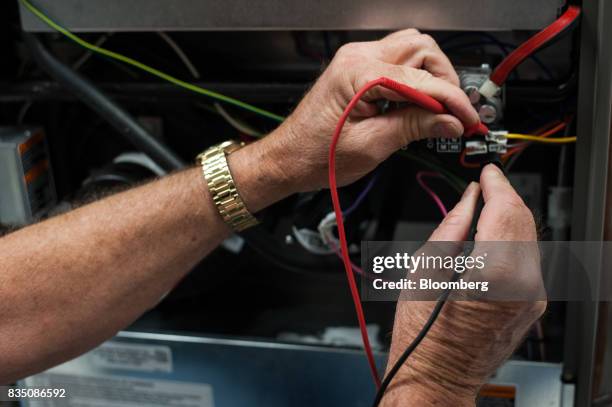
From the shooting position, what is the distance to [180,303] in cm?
107

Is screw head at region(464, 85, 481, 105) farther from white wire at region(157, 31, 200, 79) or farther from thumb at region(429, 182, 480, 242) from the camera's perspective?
white wire at region(157, 31, 200, 79)

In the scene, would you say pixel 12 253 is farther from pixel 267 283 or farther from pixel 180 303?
pixel 267 283

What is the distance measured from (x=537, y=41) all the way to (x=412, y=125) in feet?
0.51

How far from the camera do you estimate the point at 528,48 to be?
Answer: 672mm

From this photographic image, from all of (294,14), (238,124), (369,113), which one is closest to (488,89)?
(369,113)

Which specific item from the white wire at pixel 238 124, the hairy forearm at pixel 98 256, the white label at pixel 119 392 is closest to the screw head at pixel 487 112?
the hairy forearm at pixel 98 256

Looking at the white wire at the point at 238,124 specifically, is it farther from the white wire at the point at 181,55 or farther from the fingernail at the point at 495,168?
the fingernail at the point at 495,168

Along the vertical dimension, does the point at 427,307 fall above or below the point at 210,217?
below

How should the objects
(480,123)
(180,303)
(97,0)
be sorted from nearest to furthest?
1. (480,123)
2. (97,0)
3. (180,303)

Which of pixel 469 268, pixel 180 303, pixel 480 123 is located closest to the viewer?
pixel 469 268

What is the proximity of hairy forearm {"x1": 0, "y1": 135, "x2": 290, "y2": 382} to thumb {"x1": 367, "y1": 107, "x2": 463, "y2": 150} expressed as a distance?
0.53 feet

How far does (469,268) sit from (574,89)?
315 mm

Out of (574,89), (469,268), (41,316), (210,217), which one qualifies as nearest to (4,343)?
(41,316)

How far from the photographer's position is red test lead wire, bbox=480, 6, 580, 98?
26.0 inches
